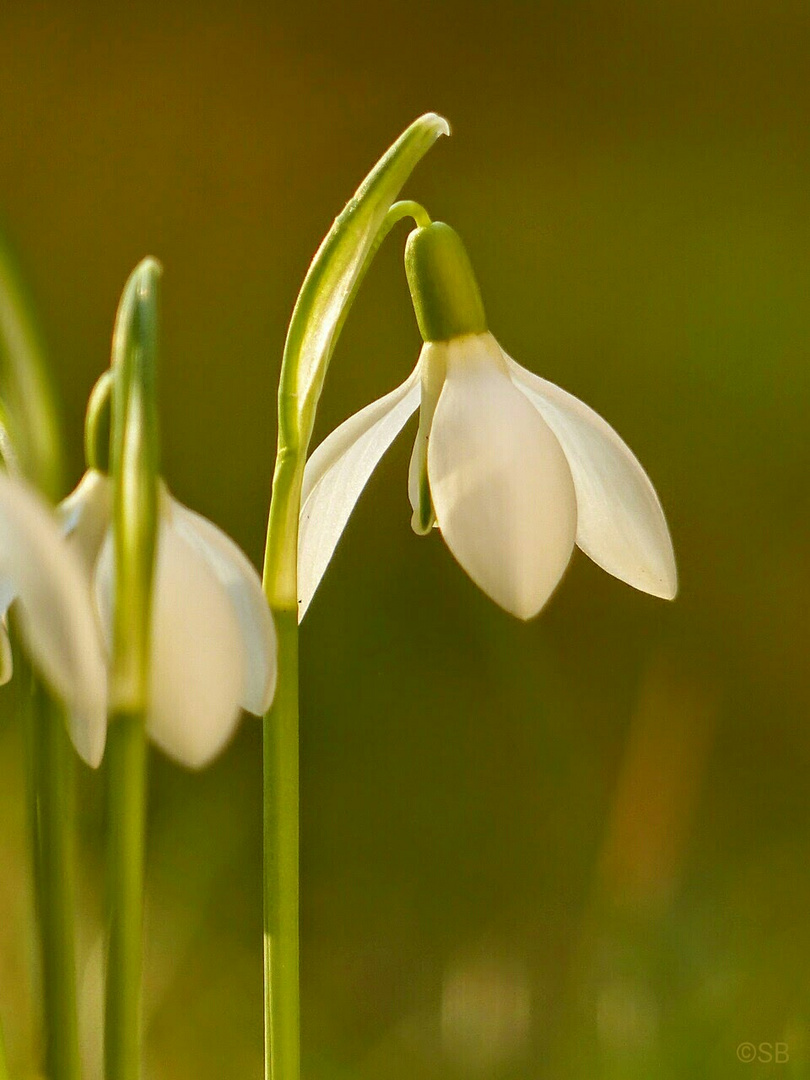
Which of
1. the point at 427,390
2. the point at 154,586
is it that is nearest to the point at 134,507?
the point at 154,586

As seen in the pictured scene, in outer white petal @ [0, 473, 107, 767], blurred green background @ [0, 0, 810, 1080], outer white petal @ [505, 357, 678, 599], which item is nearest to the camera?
outer white petal @ [0, 473, 107, 767]

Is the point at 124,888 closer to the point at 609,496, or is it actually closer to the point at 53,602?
the point at 53,602

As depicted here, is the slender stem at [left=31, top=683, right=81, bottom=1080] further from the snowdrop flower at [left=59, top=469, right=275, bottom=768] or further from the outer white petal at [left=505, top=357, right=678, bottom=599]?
the outer white petal at [left=505, top=357, right=678, bottom=599]

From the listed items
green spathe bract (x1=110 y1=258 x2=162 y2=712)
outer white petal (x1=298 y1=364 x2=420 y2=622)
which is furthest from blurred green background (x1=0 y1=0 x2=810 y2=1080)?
green spathe bract (x1=110 y1=258 x2=162 y2=712)

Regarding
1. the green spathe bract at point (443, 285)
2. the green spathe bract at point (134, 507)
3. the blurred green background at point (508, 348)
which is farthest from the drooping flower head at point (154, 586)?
the blurred green background at point (508, 348)

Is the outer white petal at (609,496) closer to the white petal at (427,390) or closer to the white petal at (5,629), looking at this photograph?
the white petal at (427,390)
